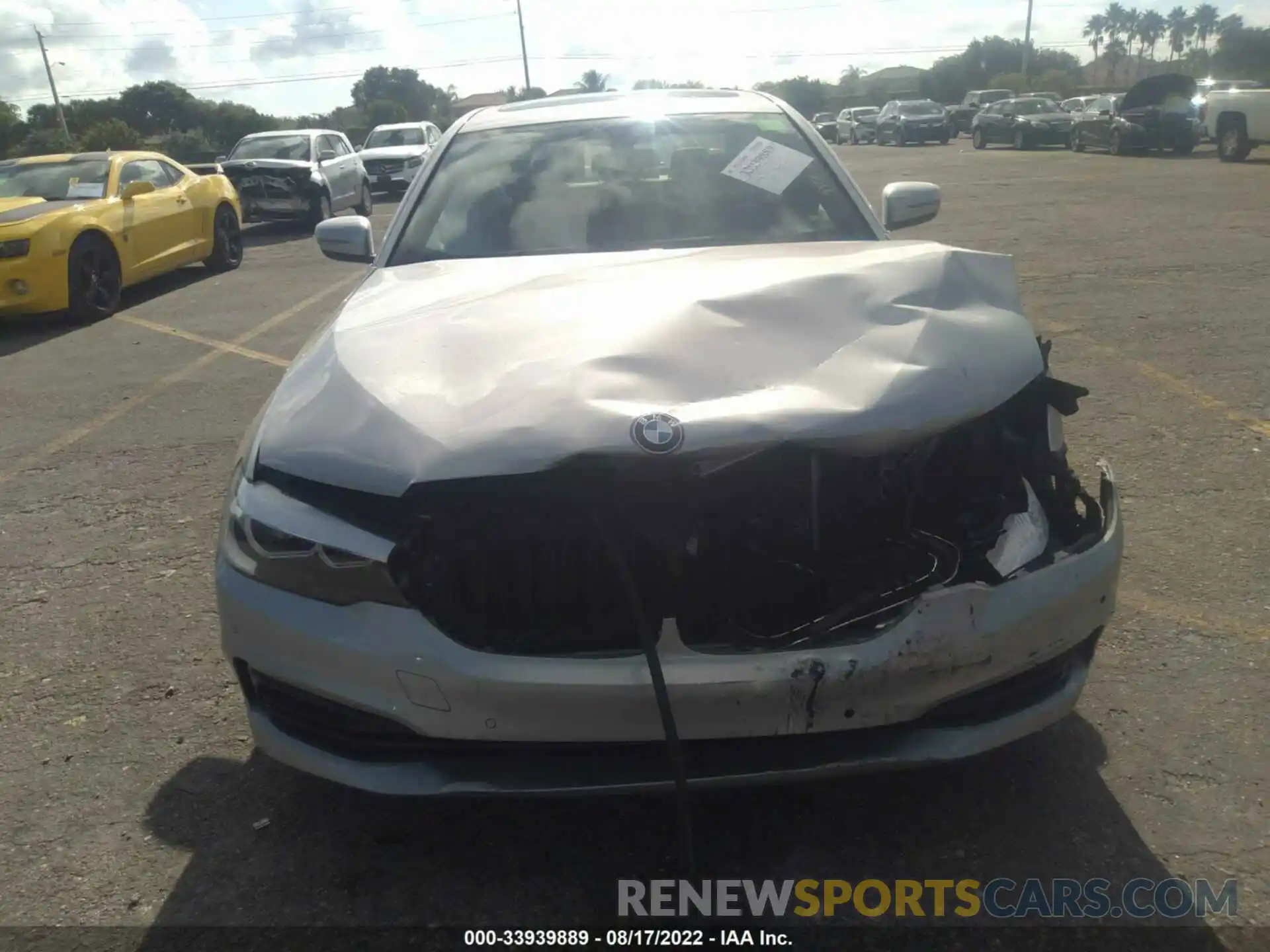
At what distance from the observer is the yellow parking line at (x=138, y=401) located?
5.39 m

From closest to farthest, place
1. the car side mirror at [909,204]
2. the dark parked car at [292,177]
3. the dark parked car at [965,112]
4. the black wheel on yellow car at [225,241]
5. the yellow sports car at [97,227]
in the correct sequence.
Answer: the car side mirror at [909,204] < the yellow sports car at [97,227] < the black wheel on yellow car at [225,241] < the dark parked car at [292,177] < the dark parked car at [965,112]

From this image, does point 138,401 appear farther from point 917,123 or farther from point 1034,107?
point 917,123

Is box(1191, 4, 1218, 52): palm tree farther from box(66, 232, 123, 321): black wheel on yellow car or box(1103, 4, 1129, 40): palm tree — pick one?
box(66, 232, 123, 321): black wheel on yellow car

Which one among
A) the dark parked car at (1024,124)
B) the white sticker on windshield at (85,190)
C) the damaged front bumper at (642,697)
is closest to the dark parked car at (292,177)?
the white sticker on windshield at (85,190)

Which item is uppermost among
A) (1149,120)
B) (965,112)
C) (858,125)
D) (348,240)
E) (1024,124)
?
(348,240)

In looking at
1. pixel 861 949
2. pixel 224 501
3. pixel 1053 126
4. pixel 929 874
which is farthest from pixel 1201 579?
pixel 1053 126

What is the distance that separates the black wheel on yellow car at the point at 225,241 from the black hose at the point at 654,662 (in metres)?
11.0

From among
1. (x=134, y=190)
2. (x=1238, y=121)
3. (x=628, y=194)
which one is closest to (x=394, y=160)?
(x=134, y=190)

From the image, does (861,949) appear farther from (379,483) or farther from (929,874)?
(379,483)

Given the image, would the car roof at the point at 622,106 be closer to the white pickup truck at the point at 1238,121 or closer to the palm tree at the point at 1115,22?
the white pickup truck at the point at 1238,121

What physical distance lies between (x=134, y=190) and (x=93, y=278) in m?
1.10

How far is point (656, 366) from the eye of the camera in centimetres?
226

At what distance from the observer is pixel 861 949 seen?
2.09 m

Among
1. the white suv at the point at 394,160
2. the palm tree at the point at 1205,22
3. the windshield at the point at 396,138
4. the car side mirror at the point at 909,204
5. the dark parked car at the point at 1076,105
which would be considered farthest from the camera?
the palm tree at the point at 1205,22
